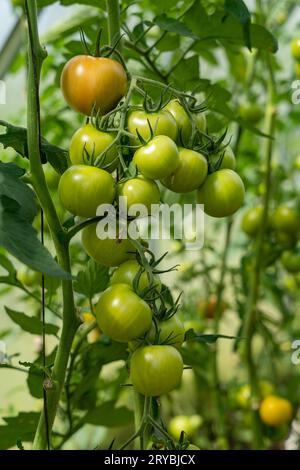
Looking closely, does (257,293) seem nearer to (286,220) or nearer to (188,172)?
(286,220)

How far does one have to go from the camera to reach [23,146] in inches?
21.8

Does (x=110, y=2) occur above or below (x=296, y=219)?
above

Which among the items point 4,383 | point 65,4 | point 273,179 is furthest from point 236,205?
point 4,383

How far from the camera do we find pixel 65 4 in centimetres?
76

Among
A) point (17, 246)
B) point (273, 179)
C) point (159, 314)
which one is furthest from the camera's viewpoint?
point (273, 179)

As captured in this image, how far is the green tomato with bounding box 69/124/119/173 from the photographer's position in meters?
0.51

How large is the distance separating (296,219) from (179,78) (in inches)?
21.6

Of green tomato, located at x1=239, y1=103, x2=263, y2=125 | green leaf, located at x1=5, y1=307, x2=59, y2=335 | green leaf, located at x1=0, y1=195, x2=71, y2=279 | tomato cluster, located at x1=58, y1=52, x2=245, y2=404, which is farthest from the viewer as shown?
green tomato, located at x1=239, y1=103, x2=263, y2=125

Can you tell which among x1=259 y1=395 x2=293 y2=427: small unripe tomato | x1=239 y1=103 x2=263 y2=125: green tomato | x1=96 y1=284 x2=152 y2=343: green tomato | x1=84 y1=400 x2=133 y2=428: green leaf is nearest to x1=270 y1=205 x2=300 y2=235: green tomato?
x1=239 y1=103 x2=263 y2=125: green tomato

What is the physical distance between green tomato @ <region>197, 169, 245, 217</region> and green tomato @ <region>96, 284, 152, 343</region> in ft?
0.34

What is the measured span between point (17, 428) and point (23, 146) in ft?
1.11

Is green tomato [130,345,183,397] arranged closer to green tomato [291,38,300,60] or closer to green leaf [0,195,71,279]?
green leaf [0,195,71,279]

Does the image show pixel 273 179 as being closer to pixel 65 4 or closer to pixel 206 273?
pixel 206 273

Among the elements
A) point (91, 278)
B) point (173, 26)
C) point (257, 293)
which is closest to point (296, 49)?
point (257, 293)
